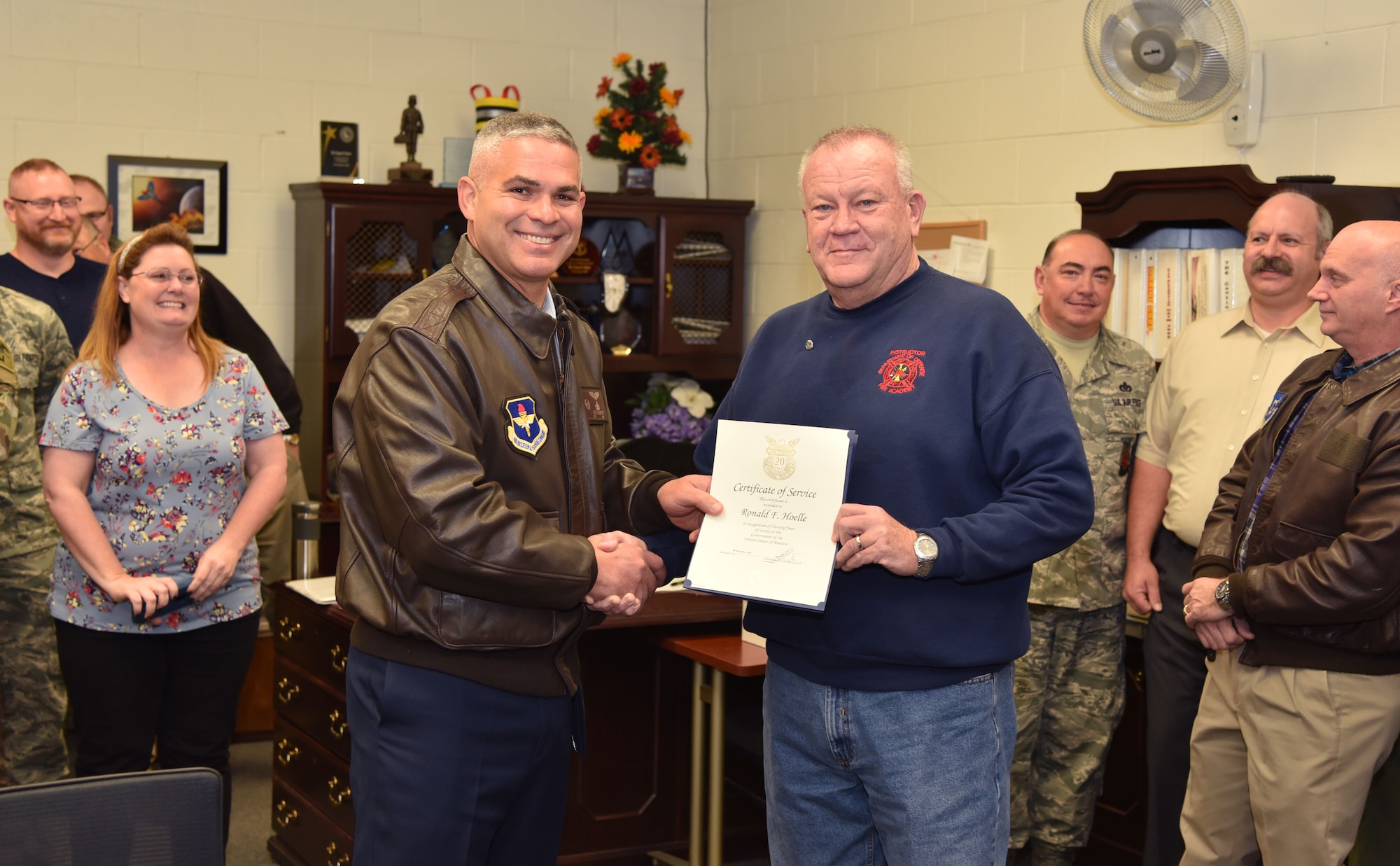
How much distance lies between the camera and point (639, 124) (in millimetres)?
5527

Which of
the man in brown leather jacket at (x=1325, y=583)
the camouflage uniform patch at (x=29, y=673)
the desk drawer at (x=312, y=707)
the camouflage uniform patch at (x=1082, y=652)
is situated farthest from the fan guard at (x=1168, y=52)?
the camouflage uniform patch at (x=29, y=673)

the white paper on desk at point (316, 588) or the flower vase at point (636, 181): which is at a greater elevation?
the flower vase at point (636, 181)

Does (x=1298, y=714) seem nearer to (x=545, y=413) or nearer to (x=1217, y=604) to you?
(x=1217, y=604)

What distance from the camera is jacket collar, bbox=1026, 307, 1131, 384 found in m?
3.57

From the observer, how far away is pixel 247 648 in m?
3.05

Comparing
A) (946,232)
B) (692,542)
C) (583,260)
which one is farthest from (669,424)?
(692,542)

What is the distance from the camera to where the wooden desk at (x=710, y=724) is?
10.5 feet

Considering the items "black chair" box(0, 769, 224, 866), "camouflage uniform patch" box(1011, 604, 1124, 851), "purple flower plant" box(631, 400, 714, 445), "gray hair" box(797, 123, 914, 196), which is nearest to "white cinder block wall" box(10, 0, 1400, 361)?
"purple flower plant" box(631, 400, 714, 445)

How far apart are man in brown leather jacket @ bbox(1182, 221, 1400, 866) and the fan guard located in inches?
37.9

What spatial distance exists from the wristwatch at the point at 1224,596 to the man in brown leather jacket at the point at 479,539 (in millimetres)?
1215

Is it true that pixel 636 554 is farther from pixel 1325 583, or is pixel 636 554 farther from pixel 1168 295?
pixel 1168 295

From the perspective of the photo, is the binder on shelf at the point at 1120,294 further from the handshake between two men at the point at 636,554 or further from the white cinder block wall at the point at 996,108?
the handshake between two men at the point at 636,554

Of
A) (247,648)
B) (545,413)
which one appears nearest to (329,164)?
(247,648)
